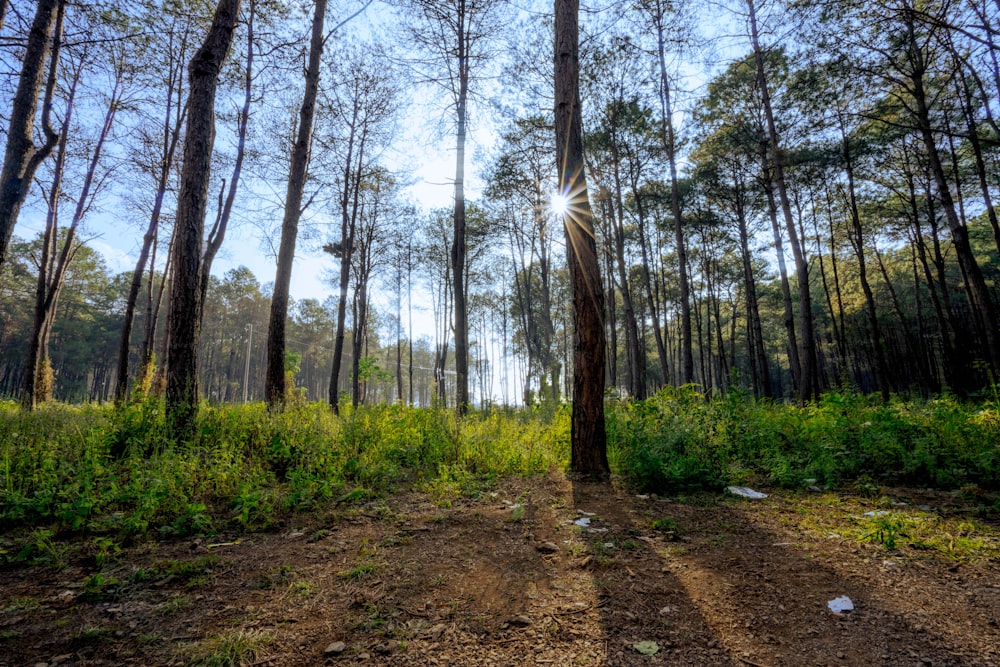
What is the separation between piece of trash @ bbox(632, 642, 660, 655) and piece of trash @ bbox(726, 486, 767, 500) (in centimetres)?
263

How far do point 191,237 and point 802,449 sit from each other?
788 centimetres

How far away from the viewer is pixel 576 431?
4359 millimetres

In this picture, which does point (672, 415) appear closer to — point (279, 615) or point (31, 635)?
point (279, 615)

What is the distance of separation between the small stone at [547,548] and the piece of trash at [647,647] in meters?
0.91

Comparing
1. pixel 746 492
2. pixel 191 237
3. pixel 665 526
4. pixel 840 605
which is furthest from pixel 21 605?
pixel 746 492

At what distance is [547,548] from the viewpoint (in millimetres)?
2363

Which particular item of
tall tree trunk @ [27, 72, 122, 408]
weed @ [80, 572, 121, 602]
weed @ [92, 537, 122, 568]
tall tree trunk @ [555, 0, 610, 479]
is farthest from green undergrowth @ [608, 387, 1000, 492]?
tall tree trunk @ [27, 72, 122, 408]

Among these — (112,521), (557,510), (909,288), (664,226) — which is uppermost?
(664,226)

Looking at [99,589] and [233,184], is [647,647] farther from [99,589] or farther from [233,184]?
[233,184]

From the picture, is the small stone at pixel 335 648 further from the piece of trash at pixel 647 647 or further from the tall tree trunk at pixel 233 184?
the tall tree trunk at pixel 233 184

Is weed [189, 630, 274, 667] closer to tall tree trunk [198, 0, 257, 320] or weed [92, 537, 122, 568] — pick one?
weed [92, 537, 122, 568]

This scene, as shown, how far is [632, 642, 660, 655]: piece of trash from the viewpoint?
139 cm

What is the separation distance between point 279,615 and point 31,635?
895 millimetres

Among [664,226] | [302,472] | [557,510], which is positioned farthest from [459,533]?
[664,226]
